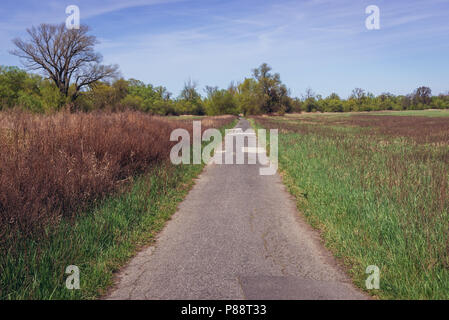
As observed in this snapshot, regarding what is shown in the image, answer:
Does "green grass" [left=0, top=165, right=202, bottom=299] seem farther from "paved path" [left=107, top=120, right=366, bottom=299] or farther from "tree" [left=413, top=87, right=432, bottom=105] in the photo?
"tree" [left=413, top=87, right=432, bottom=105]

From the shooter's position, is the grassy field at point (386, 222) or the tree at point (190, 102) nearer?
the grassy field at point (386, 222)

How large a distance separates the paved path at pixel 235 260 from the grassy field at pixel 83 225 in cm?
29

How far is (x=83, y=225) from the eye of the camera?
4.49m

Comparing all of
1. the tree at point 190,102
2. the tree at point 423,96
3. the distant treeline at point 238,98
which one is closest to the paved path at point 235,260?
the distant treeline at point 238,98

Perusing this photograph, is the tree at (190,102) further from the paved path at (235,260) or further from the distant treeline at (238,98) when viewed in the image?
the paved path at (235,260)

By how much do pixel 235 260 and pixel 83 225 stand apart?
2.37m

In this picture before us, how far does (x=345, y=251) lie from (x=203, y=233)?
221cm

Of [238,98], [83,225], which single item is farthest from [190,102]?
Answer: [83,225]

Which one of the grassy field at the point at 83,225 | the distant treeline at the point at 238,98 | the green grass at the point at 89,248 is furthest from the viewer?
the distant treeline at the point at 238,98

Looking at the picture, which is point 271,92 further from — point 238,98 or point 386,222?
point 386,222

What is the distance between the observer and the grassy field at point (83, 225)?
126 inches

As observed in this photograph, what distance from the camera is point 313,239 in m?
4.79

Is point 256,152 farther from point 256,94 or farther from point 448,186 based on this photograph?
point 256,94

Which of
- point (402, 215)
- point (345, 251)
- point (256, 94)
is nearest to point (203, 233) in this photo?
point (345, 251)
